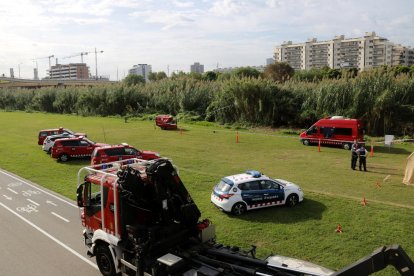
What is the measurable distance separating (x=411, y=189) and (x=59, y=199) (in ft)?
56.1

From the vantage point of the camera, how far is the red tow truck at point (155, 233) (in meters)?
9.20

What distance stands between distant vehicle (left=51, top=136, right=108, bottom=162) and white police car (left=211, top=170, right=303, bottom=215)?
15.8 meters

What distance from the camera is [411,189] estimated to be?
1973 centimetres

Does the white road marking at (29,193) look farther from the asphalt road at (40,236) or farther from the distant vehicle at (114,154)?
the distant vehicle at (114,154)

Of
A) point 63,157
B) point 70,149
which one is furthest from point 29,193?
point 70,149

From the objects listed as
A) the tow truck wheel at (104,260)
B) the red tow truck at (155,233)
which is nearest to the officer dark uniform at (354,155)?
the red tow truck at (155,233)

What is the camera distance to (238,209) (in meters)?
16.4

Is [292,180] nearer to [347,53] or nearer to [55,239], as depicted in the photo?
[55,239]

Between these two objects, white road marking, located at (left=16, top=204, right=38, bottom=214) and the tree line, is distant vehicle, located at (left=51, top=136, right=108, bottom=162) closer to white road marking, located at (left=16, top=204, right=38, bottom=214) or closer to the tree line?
white road marking, located at (left=16, top=204, right=38, bottom=214)

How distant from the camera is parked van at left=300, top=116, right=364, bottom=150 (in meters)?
31.0

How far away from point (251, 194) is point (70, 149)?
17.4m

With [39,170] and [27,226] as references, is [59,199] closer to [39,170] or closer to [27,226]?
[27,226]

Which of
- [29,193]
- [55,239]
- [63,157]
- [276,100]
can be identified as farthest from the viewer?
[276,100]

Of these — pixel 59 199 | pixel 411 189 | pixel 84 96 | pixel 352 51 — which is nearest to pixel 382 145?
pixel 411 189
